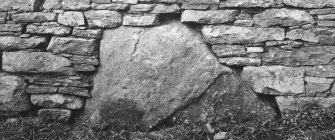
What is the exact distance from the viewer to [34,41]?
3.96 meters

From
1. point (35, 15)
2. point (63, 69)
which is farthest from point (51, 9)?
point (63, 69)

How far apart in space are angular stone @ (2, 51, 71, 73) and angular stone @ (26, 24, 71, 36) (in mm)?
283

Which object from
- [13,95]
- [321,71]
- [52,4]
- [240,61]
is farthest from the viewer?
[13,95]

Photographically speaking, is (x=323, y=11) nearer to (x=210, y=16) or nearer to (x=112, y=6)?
(x=210, y=16)

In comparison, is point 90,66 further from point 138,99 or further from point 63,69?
point 138,99

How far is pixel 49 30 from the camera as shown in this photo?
12.9ft

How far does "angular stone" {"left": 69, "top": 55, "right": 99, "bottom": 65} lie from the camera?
12.7 ft

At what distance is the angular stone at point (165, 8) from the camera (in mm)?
3699

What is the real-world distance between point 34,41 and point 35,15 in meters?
0.33

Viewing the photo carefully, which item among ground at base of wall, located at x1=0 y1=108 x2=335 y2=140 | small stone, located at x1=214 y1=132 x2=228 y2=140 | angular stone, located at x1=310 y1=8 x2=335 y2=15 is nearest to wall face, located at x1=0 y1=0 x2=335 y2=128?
angular stone, located at x1=310 y1=8 x2=335 y2=15

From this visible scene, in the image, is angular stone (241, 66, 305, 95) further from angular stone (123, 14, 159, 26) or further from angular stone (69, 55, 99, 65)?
angular stone (69, 55, 99, 65)

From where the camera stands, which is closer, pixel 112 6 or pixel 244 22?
pixel 244 22

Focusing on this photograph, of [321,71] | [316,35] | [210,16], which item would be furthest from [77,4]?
[321,71]

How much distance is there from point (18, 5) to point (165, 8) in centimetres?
193
